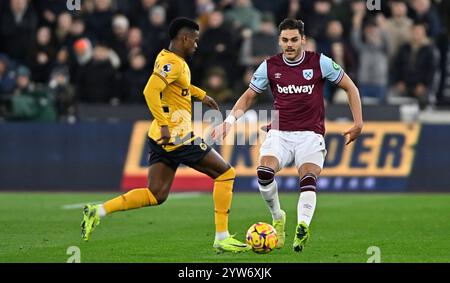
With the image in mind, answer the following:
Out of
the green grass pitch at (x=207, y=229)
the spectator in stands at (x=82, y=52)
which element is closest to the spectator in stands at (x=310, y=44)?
the green grass pitch at (x=207, y=229)

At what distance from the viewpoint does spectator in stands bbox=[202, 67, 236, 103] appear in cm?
2256

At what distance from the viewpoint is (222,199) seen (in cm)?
1245

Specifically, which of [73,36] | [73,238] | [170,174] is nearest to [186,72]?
[170,174]

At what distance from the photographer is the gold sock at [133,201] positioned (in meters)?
12.5

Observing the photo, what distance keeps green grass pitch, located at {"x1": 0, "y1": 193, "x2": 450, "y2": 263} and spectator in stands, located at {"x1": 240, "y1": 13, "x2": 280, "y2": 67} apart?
9.97 ft

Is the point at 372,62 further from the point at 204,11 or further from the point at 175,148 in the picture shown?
the point at 175,148

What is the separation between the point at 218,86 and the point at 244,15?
2.20m

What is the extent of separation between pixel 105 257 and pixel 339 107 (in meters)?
11.3

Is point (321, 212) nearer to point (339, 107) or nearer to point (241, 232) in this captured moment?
point (241, 232)

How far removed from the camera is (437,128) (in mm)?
21891

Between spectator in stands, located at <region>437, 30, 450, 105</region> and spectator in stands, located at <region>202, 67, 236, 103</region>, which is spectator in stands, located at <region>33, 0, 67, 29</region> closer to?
spectator in stands, located at <region>202, 67, 236, 103</region>

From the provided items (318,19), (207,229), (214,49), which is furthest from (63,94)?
(207,229)

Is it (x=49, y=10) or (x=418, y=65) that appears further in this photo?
(x=49, y=10)

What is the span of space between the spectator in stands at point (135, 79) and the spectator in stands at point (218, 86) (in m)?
1.31
